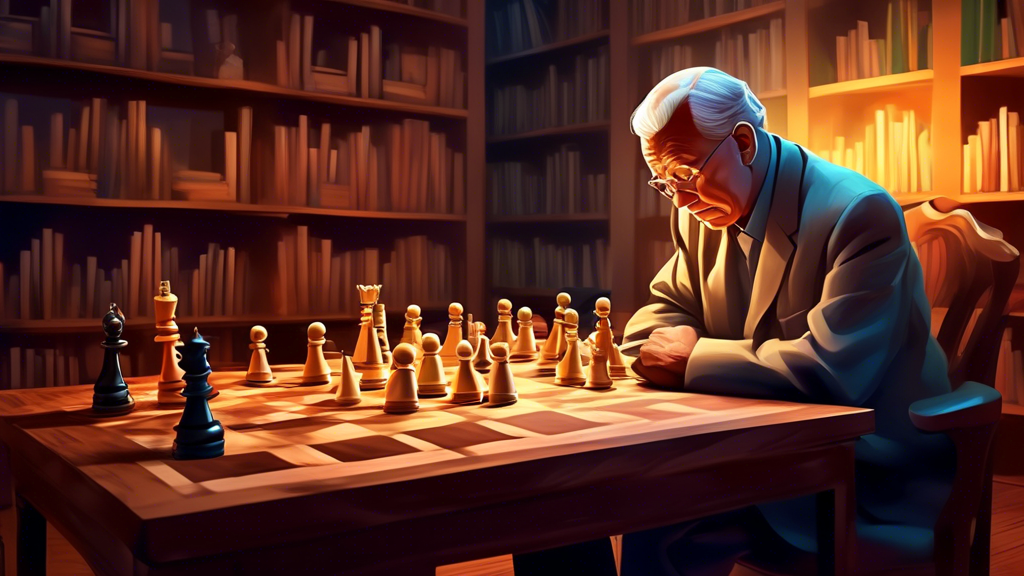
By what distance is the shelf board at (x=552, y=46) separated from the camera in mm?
4457

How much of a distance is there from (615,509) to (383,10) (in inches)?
138

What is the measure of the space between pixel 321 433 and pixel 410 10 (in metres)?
3.31

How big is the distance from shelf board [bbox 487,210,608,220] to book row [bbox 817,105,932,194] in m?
1.20

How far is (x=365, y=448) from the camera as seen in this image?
1.07m

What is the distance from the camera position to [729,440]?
1173 mm

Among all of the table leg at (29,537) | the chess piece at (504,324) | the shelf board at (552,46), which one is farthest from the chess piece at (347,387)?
the shelf board at (552,46)

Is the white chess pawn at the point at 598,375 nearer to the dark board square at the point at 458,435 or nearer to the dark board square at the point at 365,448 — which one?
the dark board square at the point at 458,435

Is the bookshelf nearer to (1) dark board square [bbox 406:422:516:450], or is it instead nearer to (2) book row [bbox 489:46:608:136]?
(2) book row [bbox 489:46:608:136]

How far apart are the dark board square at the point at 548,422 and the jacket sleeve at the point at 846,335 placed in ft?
1.21

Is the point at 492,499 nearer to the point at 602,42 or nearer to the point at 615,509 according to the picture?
the point at 615,509

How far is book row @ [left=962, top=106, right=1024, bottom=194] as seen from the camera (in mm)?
3283

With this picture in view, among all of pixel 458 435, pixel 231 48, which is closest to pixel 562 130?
pixel 231 48

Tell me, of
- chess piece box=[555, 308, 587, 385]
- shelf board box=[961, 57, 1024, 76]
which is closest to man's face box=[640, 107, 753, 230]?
chess piece box=[555, 308, 587, 385]

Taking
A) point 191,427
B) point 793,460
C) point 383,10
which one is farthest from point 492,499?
point 383,10
